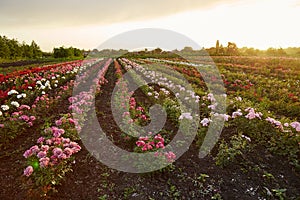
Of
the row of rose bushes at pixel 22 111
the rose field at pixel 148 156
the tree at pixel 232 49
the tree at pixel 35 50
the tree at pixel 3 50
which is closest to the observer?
the rose field at pixel 148 156

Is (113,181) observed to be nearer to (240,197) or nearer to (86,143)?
(86,143)

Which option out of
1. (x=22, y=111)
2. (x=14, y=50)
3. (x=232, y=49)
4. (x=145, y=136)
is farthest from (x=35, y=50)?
(x=145, y=136)

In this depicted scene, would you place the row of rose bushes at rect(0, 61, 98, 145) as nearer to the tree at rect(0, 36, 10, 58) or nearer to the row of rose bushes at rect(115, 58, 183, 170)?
the row of rose bushes at rect(115, 58, 183, 170)

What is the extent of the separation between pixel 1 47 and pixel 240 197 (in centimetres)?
4050

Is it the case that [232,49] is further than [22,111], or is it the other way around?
[232,49]

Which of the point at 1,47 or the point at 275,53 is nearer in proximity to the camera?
the point at 1,47

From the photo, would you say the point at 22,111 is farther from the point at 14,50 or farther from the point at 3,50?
the point at 14,50

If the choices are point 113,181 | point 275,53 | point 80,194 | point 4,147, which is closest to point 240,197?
point 113,181

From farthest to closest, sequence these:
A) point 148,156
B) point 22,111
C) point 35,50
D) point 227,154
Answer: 1. point 35,50
2. point 22,111
3. point 227,154
4. point 148,156

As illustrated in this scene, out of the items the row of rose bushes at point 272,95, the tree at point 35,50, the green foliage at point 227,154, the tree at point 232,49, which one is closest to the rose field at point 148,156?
A: the green foliage at point 227,154

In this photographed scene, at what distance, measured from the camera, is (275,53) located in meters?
42.5

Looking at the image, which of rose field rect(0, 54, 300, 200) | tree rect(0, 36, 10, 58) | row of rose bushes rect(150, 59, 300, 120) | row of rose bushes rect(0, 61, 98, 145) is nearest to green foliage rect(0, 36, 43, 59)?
tree rect(0, 36, 10, 58)

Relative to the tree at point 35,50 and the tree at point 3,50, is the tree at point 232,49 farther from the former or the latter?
the tree at point 35,50

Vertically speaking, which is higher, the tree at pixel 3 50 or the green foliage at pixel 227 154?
the tree at pixel 3 50
